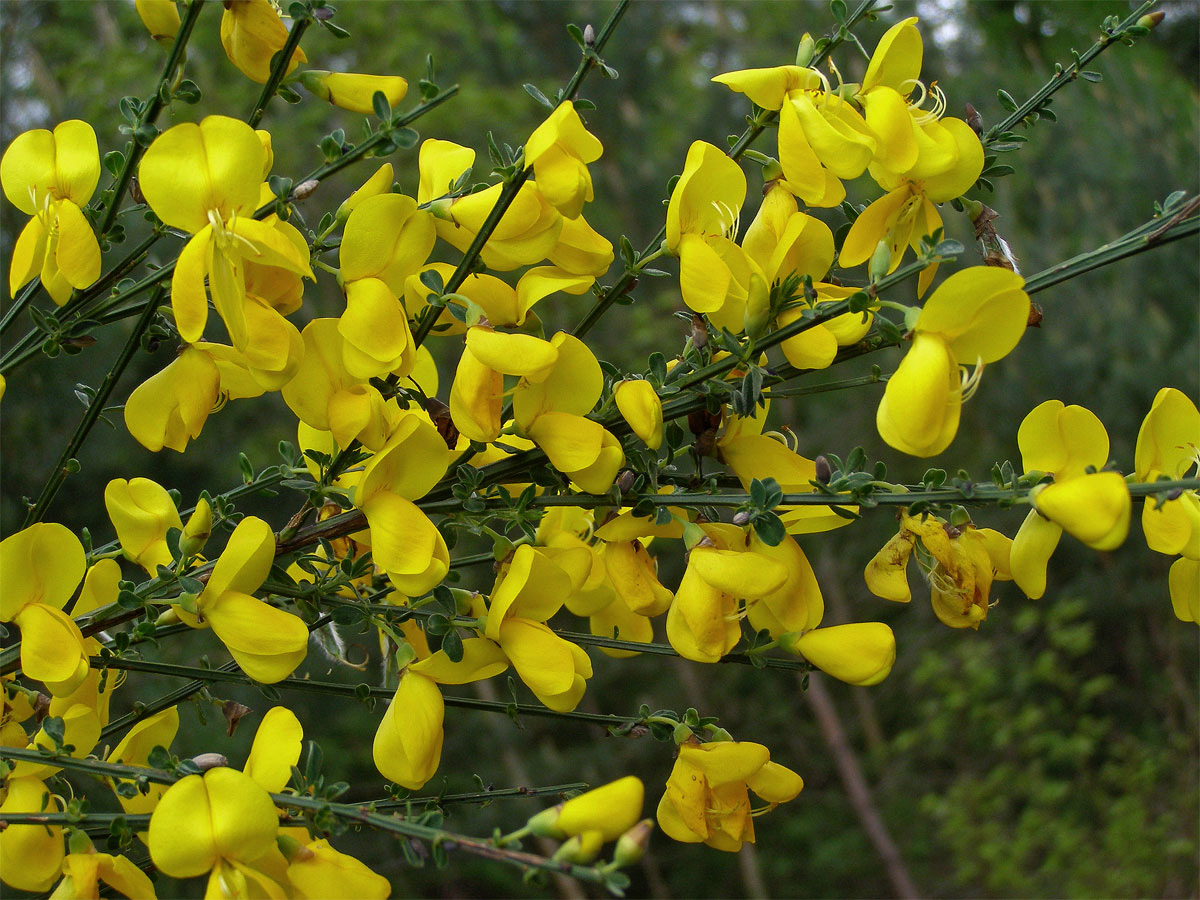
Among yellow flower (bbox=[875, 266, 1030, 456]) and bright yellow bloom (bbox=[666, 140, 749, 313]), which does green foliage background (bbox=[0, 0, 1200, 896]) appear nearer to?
bright yellow bloom (bbox=[666, 140, 749, 313])

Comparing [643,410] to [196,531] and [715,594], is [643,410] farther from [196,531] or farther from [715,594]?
[196,531]

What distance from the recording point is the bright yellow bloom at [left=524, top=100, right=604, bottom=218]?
53 cm

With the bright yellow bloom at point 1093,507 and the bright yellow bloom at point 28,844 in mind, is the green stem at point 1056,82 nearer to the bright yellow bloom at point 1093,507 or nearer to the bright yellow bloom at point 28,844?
the bright yellow bloom at point 1093,507

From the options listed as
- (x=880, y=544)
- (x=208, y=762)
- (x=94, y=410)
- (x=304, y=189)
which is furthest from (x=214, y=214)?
(x=880, y=544)

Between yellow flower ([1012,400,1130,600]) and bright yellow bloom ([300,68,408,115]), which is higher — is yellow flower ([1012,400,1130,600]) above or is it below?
below

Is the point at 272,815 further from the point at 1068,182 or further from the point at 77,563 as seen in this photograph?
the point at 1068,182

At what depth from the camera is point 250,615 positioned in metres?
0.51

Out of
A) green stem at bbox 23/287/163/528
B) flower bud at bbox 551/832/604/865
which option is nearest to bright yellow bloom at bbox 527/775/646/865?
flower bud at bbox 551/832/604/865

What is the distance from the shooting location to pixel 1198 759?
3.77m

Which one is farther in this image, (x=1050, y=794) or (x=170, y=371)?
(x=1050, y=794)

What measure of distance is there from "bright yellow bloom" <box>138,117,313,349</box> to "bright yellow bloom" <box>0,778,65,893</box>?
27 centimetres

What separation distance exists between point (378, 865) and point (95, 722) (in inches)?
117

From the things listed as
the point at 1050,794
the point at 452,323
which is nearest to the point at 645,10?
the point at 1050,794

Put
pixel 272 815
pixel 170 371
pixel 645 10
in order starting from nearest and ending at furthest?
pixel 272 815
pixel 170 371
pixel 645 10
